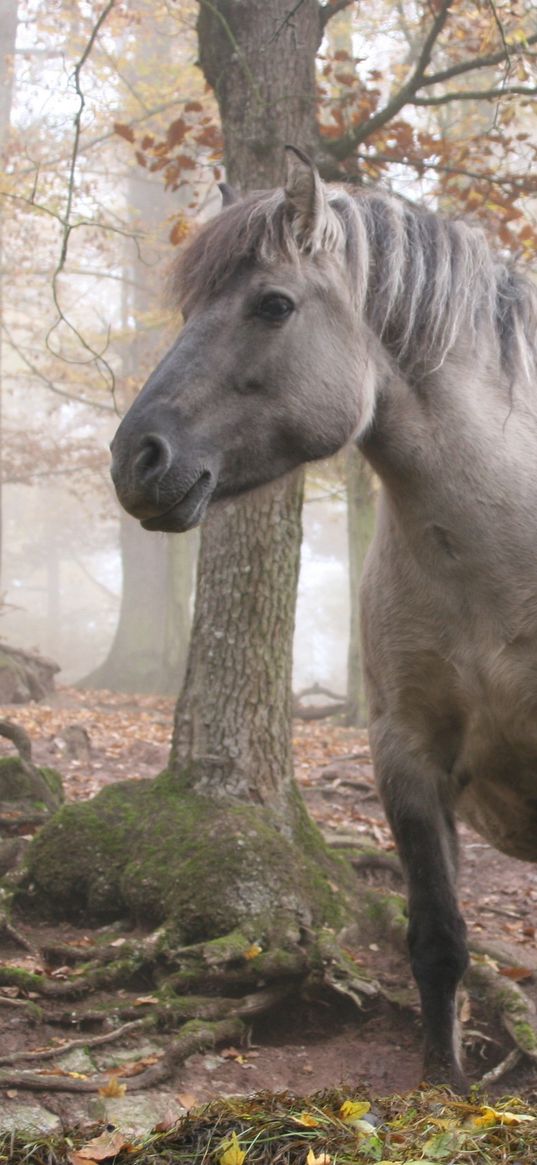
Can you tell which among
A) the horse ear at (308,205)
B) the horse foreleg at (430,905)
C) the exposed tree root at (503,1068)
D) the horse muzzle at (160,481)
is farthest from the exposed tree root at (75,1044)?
the horse ear at (308,205)

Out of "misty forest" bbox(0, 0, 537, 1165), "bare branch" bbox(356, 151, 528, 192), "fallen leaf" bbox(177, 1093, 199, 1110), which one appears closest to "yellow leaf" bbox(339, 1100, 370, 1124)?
"misty forest" bbox(0, 0, 537, 1165)

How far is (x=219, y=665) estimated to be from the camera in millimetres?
5855

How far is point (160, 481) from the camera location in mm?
3311

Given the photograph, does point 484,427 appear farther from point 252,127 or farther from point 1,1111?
point 252,127

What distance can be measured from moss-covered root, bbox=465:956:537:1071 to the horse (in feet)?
2.01

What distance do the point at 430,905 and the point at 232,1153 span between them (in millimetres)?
1962

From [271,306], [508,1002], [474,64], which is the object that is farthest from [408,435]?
[474,64]

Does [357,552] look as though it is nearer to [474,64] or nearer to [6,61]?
[6,61]

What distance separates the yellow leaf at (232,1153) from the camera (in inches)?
90.4

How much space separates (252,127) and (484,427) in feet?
10.9

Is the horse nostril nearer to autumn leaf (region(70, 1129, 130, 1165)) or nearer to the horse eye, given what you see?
the horse eye

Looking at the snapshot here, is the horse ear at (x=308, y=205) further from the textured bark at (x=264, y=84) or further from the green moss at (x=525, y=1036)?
the green moss at (x=525, y=1036)

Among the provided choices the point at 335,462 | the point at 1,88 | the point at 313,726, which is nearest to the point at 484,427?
the point at 335,462

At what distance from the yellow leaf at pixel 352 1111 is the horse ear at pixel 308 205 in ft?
8.90
